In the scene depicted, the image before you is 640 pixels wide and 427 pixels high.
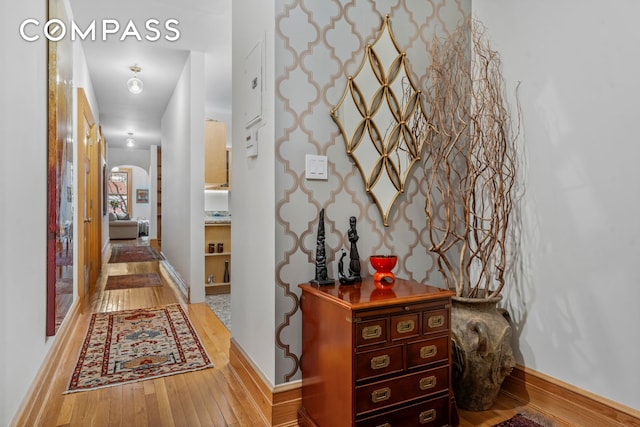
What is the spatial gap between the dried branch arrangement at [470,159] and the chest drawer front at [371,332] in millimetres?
687

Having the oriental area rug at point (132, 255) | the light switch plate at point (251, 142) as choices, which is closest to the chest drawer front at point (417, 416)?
the light switch plate at point (251, 142)

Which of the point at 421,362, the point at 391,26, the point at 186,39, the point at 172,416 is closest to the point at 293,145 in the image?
→ the point at 391,26

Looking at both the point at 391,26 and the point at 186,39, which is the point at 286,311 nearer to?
the point at 391,26

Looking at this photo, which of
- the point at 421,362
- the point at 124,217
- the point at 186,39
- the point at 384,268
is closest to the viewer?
the point at 421,362

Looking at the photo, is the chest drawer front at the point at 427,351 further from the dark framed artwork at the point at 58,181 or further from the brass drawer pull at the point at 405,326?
the dark framed artwork at the point at 58,181

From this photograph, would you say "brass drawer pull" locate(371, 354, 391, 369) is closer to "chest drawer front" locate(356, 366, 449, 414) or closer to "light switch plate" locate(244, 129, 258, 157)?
"chest drawer front" locate(356, 366, 449, 414)

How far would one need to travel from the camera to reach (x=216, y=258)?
4.85 m

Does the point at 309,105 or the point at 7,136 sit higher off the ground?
the point at 309,105

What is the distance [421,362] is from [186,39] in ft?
12.5

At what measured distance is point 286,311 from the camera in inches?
74.6

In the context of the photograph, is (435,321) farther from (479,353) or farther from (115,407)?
(115,407)

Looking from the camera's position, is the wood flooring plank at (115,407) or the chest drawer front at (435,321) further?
the wood flooring plank at (115,407)

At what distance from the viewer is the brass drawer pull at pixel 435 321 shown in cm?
167

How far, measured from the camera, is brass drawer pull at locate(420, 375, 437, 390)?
164cm
